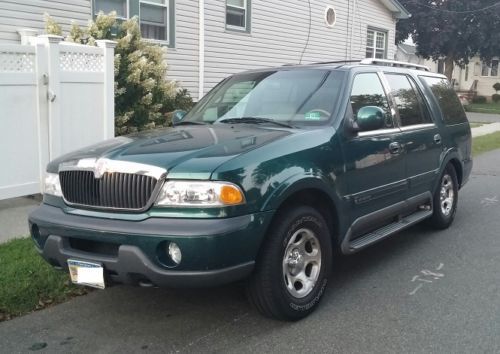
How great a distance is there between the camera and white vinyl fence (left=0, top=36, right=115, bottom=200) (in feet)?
21.9

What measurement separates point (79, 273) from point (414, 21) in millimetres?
36633

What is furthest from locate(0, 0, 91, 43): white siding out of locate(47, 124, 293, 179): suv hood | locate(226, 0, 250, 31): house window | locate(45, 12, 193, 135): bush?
locate(47, 124, 293, 179): suv hood

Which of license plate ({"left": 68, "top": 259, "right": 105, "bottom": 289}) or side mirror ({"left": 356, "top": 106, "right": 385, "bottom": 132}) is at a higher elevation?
side mirror ({"left": 356, "top": 106, "right": 385, "bottom": 132})

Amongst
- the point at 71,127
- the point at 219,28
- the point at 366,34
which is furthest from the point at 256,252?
the point at 366,34

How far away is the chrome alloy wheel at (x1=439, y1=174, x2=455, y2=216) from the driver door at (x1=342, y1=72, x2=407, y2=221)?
Result: 1321 millimetres

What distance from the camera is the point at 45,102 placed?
276 inches

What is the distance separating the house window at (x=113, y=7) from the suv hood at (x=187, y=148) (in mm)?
6545

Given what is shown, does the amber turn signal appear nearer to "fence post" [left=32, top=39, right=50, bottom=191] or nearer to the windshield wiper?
the windshield wiper

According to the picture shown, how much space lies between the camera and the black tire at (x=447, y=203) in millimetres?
6368

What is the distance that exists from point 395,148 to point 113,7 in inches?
286

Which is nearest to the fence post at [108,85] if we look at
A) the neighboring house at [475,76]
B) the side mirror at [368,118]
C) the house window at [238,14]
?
the side mirror at [368,118]

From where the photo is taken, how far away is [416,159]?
5.61 meters

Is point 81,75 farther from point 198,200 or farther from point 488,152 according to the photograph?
point 488,152

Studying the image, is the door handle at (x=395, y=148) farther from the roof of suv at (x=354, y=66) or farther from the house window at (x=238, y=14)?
the house window at (x=238, y=14)
